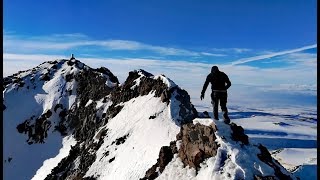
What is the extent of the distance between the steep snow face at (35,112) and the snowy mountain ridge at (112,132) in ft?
0.59

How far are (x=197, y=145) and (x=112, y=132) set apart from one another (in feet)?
90.3

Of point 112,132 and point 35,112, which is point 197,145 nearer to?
point 112,132

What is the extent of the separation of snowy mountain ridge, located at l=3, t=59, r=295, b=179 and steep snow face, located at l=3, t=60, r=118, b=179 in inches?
7.0

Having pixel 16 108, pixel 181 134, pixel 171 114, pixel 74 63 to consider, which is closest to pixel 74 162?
pixel 171 114

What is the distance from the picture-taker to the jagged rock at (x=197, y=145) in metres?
27.5

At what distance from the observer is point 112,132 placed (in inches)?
2152

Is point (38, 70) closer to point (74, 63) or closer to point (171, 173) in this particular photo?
point (74, 63)

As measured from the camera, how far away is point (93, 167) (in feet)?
155

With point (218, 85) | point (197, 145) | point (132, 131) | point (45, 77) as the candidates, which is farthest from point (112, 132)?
point (45, 77)

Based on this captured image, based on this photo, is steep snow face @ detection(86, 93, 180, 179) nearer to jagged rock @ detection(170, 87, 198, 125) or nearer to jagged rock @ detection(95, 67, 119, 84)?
jagged rock @ detection(170, 87, 198, 125)

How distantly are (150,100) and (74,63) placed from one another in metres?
49.9

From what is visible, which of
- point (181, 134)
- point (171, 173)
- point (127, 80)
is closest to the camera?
point (171, 173)

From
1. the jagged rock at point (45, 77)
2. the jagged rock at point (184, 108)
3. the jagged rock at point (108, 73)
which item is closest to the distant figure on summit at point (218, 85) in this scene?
the jagged rock at point (184, 108)

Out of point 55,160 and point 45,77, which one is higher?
point 45,77
